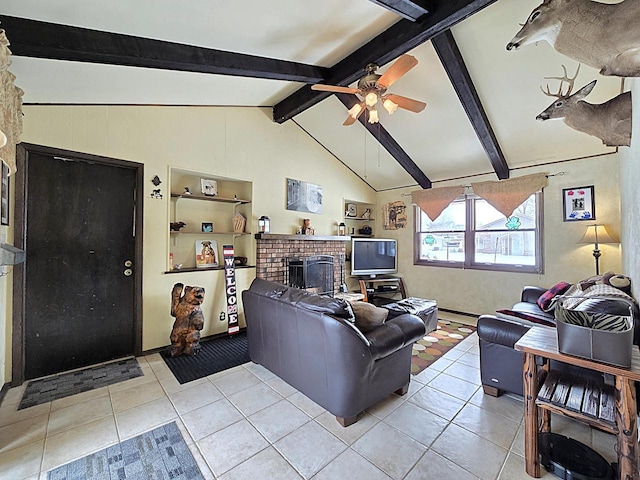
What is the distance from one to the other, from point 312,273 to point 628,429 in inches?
152

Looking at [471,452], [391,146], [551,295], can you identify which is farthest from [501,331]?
[391,146]

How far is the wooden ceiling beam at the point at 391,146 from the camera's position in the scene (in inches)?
152

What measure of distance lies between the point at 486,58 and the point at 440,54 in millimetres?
509

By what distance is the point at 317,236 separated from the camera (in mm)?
4734

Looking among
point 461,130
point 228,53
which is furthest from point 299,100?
point 461,130

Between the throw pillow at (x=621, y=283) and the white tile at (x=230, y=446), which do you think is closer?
the white tile at (x=230, y=446)

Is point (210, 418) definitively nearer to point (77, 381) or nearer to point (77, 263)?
point (77, 381)

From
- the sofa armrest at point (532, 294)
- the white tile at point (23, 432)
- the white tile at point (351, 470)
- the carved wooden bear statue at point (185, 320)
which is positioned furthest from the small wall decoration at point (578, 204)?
the white tile at point (23, 432)

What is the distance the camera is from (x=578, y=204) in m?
3.82

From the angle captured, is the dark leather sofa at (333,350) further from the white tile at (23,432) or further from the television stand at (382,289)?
the television stand at (382,289)

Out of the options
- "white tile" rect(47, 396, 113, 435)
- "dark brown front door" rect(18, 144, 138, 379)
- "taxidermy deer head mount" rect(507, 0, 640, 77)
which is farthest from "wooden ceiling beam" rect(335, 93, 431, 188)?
"white tile" rect(47, 396, 113, 435)

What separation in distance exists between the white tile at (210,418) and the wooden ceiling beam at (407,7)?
3.23 m

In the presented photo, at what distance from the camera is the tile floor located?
1.58m

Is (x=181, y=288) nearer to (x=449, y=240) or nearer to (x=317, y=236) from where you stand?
(x=317, y=236)
